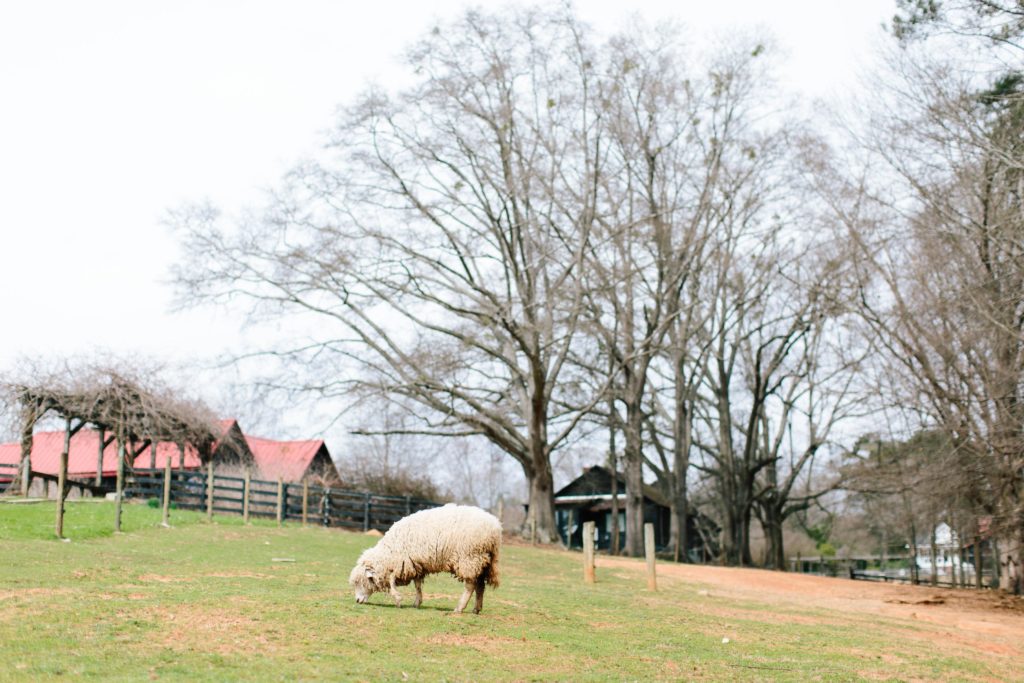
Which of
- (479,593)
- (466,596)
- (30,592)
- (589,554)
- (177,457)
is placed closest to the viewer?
(30,592)

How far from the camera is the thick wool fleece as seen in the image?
41.3 ft

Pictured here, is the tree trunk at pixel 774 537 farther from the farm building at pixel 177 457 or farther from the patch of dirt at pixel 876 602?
the farm building at pixel 177 457

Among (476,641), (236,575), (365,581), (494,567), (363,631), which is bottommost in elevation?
(476,641)

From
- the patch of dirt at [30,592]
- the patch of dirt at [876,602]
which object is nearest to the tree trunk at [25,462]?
the patch of dirt at [876,602]

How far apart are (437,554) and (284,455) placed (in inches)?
1493

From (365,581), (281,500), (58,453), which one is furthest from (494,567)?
(58,453)

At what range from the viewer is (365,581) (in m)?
13.0

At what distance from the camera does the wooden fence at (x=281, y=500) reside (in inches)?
1166

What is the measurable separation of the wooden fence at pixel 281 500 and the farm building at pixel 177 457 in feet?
11.4

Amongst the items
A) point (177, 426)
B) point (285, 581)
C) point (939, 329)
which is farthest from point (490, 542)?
Result: point (177, 426)

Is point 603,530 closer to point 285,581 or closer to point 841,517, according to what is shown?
point 841,517

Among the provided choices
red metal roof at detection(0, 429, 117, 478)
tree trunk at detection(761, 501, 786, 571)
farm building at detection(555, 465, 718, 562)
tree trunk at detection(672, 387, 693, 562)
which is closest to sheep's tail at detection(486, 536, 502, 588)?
tree trunk at detection(672, 387, 693, 562)

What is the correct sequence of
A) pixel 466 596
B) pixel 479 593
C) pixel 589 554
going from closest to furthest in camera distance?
pixel 466 596 < pixel 479 593 < pixel 589 554

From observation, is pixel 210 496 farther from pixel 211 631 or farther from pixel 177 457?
pixel 211 631
